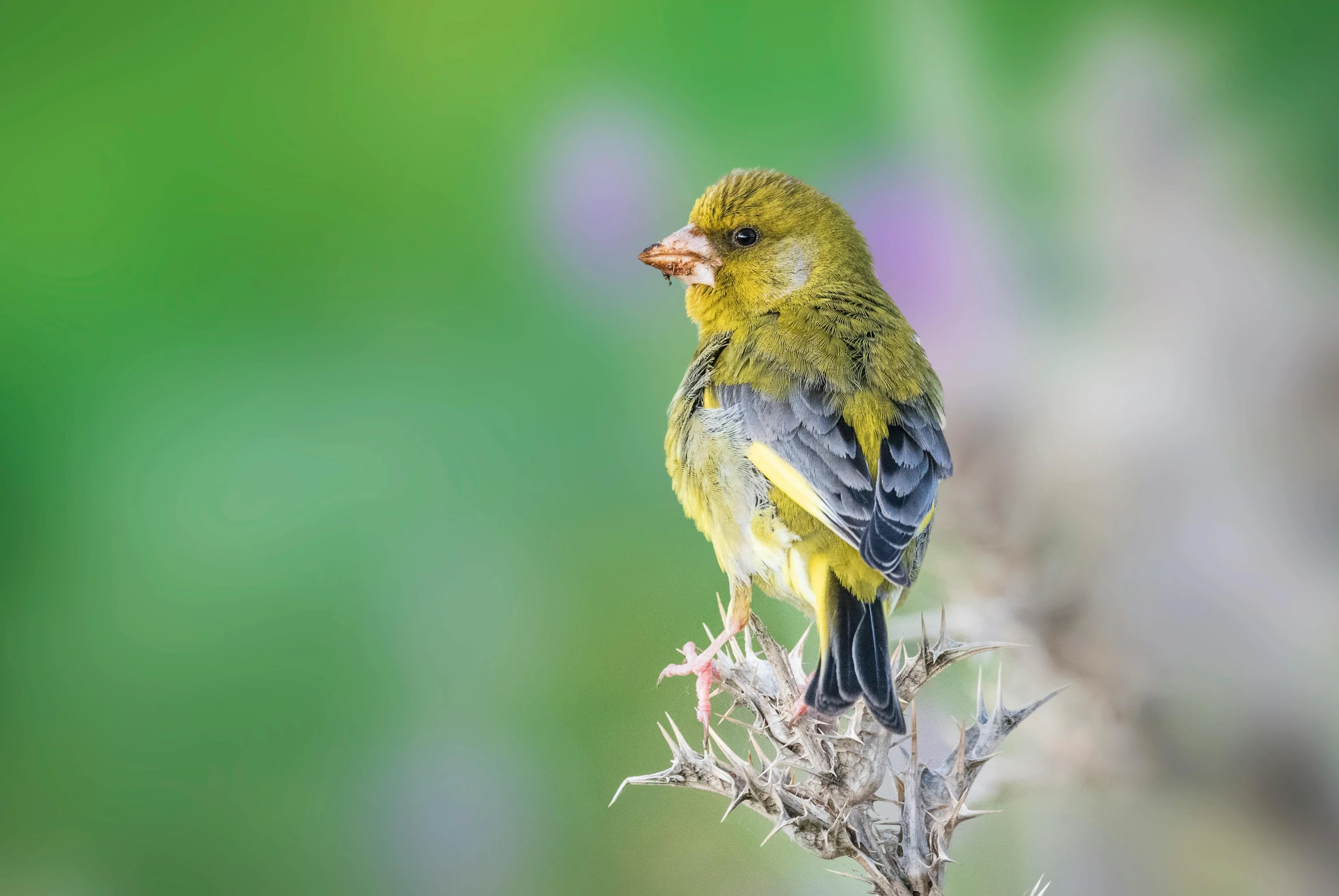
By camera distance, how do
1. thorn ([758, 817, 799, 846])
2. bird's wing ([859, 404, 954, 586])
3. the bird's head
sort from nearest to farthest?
thorn ([758, 817, 799, 846])
bird's wing ([859, 404, 954, 586])
the bird's head

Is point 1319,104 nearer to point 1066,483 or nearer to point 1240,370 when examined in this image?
point 1240,370

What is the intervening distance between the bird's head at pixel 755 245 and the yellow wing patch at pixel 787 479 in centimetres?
28

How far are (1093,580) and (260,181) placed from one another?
192cm

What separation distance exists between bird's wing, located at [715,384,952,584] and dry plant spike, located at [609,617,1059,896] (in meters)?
0.11

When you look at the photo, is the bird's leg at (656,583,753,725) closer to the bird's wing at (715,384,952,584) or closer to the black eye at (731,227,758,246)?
the bird's wing at (715,384,952,584)

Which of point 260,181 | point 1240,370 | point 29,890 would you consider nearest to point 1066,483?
point 1240,370

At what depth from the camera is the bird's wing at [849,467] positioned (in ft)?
3.75

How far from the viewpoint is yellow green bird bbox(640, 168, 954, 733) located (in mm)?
1144

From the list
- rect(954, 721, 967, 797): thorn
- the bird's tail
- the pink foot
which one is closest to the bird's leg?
the pink foot

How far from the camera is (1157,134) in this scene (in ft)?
6.15

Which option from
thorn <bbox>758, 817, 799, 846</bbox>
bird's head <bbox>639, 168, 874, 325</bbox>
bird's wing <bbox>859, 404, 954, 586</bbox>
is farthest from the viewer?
bird's head <bbox>639, 168, 874, 325</bbox>

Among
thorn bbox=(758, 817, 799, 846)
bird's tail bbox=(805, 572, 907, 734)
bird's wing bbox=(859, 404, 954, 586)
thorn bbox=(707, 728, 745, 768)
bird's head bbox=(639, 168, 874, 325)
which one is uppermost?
bird's head bbox=(639, 168, 874, 325)

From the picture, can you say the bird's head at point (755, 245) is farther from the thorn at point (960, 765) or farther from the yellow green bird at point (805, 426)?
the thorn at point (960, 765)

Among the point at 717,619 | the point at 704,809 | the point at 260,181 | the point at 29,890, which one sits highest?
the point at 260,181
